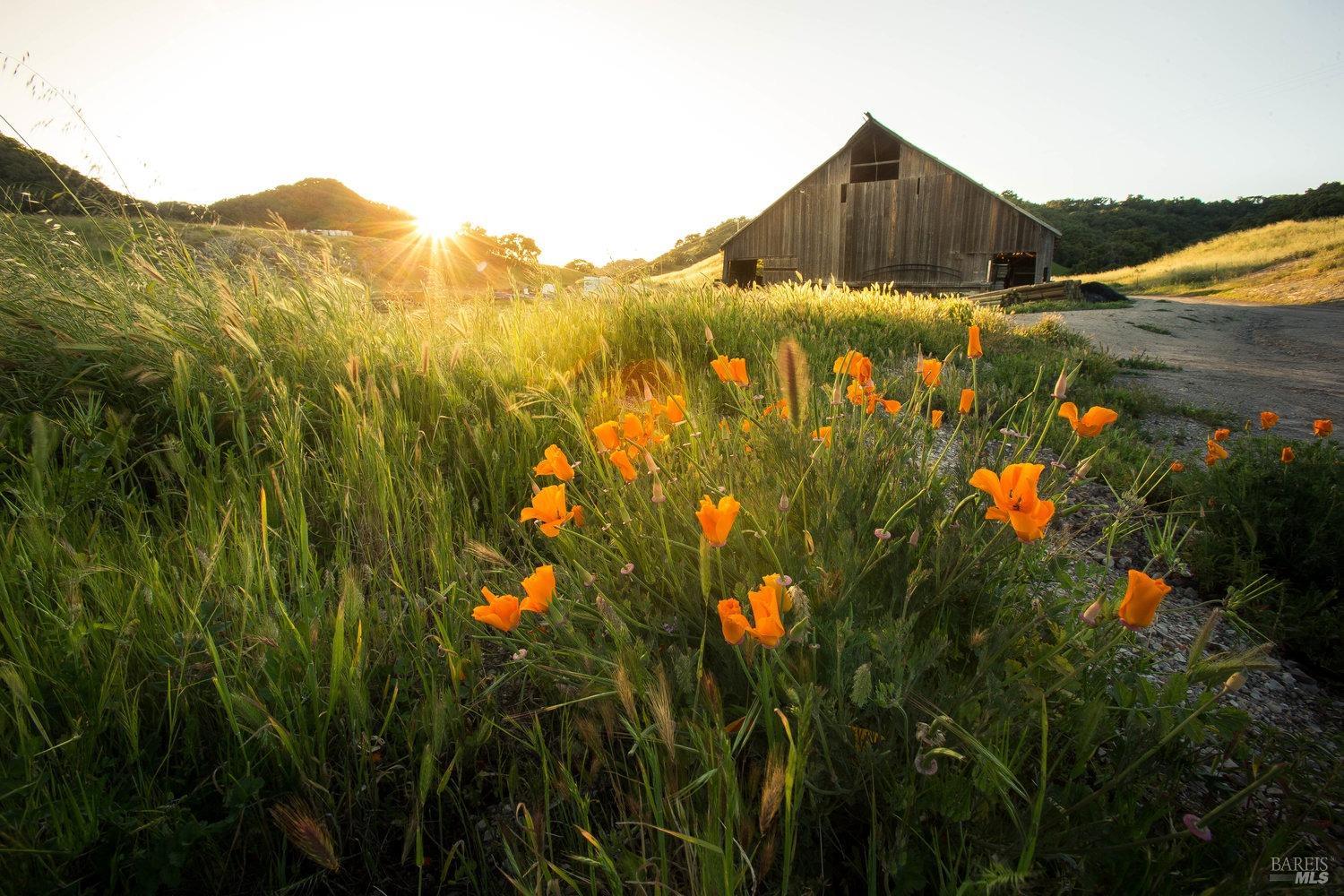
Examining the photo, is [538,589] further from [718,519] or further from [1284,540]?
[1284,540]

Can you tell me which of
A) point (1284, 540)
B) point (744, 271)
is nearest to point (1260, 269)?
point (744, 271)

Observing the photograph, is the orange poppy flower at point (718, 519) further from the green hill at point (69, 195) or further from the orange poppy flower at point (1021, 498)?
the green hill at point (69, 195)

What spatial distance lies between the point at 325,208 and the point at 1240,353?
63.1 m

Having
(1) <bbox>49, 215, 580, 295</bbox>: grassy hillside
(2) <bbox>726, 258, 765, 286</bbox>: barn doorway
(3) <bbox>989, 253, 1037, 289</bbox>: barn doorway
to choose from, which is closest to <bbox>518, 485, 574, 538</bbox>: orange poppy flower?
(1) <bbox>49, 215, 580, 295</bbox>: grassy hillside

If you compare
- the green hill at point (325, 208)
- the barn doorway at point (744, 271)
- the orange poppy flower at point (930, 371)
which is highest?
the green hill at point (325, 208)

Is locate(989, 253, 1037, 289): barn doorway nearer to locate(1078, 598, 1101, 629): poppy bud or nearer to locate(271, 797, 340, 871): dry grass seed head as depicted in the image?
locate(1078, 598, 1101, 629): poppy bud

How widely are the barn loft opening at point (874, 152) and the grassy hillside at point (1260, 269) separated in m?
14.4

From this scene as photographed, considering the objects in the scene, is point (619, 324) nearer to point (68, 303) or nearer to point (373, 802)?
point (68, 303)

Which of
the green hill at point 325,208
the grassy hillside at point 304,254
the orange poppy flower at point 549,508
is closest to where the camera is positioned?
the orange poppy flower at point 549,508

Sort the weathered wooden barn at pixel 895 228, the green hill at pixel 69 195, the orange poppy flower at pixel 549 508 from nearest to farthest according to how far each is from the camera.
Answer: the orange poppy flower at pixel 549 508 → the green hill at pixel 69 195 → the weathered wooden barn at pixel 895 228

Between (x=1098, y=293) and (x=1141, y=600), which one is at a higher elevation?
(x=1141, y=600)

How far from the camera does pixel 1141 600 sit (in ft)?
3.01

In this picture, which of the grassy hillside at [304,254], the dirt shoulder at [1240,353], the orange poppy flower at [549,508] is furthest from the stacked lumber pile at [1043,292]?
the orange poppy flower at [549,508]

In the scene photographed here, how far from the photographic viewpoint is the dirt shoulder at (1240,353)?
5.14 m
